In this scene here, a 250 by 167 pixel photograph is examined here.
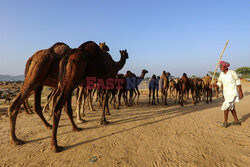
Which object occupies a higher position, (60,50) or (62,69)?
(60,50)

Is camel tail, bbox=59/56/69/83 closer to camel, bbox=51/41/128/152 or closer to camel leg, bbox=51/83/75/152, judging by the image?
camel, bbox=51/41/128/152

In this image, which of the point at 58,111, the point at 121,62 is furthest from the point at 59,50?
the point at 121,62

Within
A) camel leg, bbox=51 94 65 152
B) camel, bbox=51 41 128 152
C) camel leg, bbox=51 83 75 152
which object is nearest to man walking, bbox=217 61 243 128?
camel, bbox=51 41 128 152

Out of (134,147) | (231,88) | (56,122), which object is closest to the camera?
(56,122)

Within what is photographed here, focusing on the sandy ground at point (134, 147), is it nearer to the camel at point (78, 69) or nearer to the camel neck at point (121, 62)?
the camel at point (78, 69)

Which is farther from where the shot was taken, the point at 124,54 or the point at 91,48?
the point at 124,54

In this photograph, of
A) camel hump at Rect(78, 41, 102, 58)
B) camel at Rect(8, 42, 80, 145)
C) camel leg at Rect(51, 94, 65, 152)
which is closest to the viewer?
camel leg at Rect(51, 94, 65, 152)

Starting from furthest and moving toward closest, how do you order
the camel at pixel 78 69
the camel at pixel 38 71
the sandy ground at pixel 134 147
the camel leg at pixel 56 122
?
the camel at pixel 38 71, the camel at pixel 78 69, the camel leg at pixel 56 122, the sandy ground at pixel 134 147

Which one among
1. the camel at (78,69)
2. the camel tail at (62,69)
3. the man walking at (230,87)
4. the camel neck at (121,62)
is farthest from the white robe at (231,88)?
the camel tail at (62,69)

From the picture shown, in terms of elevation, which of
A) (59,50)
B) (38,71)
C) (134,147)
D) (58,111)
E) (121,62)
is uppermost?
(121,62)

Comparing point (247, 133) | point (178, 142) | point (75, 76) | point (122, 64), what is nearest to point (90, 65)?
point (75, 76)

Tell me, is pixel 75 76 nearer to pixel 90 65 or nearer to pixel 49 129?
pixel 90 65

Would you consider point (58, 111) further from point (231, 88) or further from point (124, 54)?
point (231, 88)

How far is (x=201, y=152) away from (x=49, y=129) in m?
4.82
